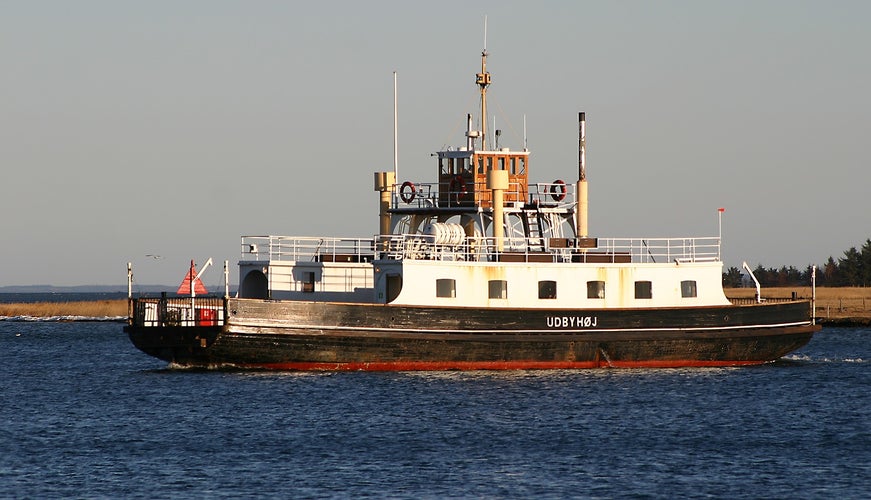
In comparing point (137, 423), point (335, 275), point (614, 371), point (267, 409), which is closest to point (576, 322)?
point (614, 371)

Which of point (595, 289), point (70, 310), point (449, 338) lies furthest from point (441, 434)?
point (70, 310)

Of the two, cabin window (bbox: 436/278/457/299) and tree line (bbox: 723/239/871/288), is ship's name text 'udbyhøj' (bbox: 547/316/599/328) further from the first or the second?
tree line (bbox: 723/239/871/288)

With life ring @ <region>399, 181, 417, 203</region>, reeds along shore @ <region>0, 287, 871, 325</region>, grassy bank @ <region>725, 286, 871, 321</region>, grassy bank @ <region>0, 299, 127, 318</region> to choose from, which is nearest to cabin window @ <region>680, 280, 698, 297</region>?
life ring @ <region>399, 181, 417, 203</region>

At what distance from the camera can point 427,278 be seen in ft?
126

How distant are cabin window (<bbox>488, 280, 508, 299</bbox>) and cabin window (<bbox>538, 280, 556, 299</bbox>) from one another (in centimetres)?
111

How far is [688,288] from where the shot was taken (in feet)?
135

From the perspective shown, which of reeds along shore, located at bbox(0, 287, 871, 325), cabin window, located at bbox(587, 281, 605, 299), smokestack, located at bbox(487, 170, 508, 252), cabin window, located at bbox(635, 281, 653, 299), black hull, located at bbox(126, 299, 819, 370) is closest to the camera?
black hull, located at bbox(126, 299, 819, 370)

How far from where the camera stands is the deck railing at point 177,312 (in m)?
36.9

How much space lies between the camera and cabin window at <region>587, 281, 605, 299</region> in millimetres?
39938

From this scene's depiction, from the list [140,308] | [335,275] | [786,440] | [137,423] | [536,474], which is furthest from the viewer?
[335,275]

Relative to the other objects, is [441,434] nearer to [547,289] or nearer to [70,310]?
[547,289]

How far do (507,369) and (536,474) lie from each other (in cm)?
1470

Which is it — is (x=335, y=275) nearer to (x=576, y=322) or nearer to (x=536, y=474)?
(x=576, y=322)

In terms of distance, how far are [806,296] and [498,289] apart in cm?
4031
